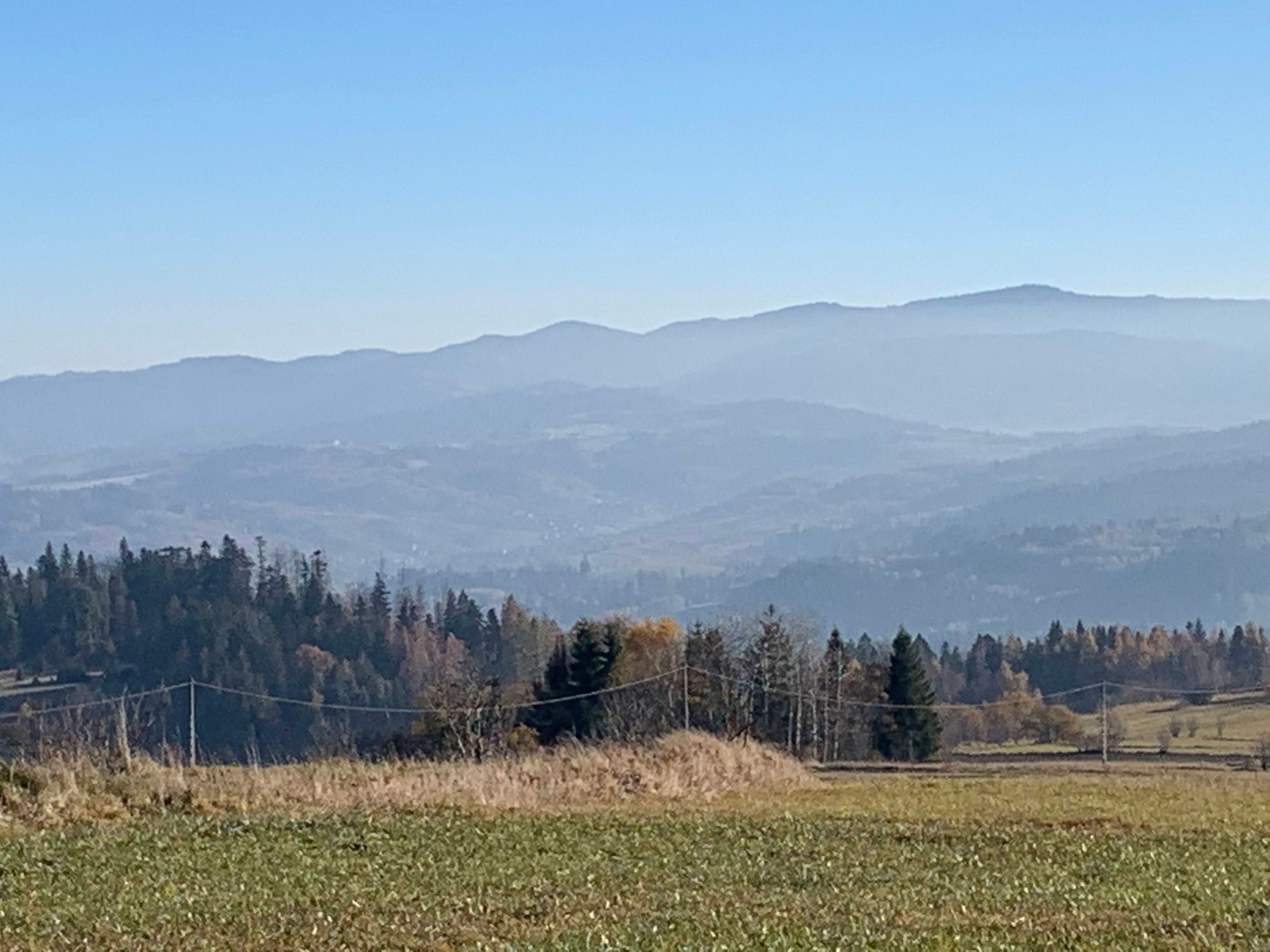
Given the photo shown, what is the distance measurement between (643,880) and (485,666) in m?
91.7

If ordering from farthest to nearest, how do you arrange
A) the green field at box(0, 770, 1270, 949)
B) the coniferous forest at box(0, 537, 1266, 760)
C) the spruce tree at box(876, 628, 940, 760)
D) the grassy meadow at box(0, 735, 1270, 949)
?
the spruce tree at box(876, 628, 940, 760) → the coniferous forest at box(0, 537, 1266, 760) → the grassy meadow at box(0, 735, 1270, 949) → the green field at box(0, 770, 1270, 949)

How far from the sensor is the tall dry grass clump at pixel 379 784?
2280cm

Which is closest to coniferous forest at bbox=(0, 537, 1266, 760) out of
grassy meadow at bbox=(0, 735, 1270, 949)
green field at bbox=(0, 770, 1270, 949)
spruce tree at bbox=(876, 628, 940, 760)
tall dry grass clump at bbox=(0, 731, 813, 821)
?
spruce tree at bbox=(876, 628, 940, 760)

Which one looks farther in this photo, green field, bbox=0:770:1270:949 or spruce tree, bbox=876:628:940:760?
spruce tree, bbox=876:628:940:760

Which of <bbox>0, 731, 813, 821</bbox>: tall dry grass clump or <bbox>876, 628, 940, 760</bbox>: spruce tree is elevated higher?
<bbox>0, 731, 813, 821</bbox>: tall dry grass clump

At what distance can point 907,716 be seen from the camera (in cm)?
6438

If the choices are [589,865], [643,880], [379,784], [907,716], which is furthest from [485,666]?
[643,880]

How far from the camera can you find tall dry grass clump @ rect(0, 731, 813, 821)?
22797 mm

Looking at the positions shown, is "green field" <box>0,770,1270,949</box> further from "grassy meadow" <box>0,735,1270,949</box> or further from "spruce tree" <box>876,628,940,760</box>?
"spruce tree" <box>876,628,940,760</box>

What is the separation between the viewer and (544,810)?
2503cm

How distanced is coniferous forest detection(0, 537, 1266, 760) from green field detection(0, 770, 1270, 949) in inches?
1336

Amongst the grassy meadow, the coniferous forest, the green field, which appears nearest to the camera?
the green field

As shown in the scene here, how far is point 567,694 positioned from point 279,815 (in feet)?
121

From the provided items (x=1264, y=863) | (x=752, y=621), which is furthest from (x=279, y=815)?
(x=752, y=621)
